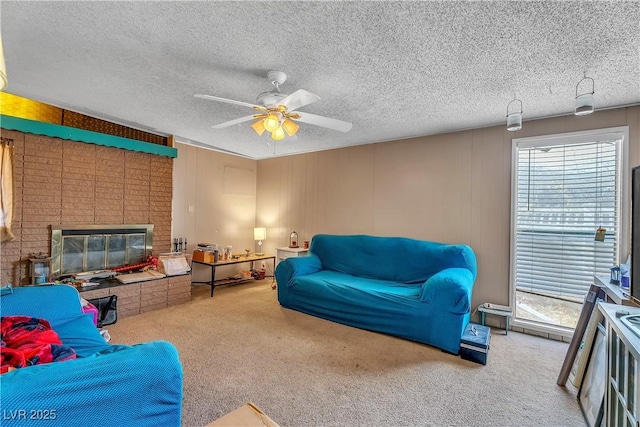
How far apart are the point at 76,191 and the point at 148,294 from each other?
4.90 feet

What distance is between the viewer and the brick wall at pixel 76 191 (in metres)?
3.06

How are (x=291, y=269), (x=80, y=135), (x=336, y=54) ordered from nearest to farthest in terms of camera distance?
1. (x=336, y=54)
2. (x=80, y=135)
3. (x=291, y=269)

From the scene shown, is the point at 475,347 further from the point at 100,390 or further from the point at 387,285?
the point at 100,390

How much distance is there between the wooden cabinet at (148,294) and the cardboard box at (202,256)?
0.41 metres

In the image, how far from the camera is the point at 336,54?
6.61 feet

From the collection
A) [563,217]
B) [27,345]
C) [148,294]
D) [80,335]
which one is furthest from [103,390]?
[563,217]

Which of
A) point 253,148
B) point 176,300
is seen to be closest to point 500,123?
point 253,148

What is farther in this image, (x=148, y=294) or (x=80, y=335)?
(x=148, y=294)

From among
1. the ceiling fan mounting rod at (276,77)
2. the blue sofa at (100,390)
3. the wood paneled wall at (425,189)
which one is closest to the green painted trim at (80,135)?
the wood paneled wall at (425,189)

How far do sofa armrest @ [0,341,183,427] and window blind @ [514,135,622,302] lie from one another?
11.8 ft

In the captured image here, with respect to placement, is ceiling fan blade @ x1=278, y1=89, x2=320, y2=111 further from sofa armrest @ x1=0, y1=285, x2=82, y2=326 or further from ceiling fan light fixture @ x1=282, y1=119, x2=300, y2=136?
sofa armrest @ x1=0, y1=285, x2=82, y2=326

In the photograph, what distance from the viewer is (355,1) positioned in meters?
1.53

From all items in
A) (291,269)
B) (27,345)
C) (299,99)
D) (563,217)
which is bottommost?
(291,269)

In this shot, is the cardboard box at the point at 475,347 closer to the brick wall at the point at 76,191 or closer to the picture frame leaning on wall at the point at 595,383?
the picture frame leaning on wall at the point at 595,383
